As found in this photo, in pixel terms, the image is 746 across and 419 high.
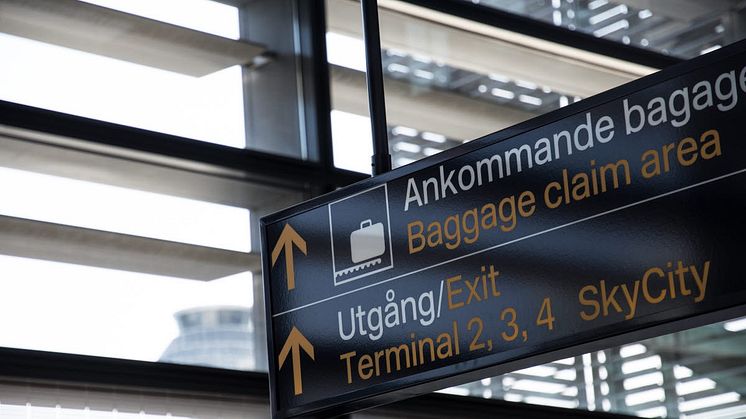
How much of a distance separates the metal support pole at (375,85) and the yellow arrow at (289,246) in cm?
26

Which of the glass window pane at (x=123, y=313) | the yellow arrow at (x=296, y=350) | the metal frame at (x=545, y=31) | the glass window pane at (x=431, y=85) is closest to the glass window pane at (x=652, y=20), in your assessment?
the metal frame at (x=545, y=31)

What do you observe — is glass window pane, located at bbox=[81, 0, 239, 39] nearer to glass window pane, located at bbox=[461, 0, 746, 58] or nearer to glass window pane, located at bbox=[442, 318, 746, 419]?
glass window pane, located at bbox=[461, 0, 746, 58]

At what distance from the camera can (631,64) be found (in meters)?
5.37

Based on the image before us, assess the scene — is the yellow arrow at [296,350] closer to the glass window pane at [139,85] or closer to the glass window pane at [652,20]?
the glass window pane at [139,85]

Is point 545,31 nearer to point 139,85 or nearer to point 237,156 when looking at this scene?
point 237,156

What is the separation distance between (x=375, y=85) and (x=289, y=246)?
1.34ft

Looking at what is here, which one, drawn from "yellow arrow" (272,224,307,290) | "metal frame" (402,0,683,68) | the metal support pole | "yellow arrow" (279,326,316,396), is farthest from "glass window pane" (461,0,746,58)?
"yellow arrow" (279,326,316,396)

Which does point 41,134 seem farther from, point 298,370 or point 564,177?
point 564,177

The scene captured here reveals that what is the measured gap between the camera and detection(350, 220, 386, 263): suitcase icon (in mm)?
2662

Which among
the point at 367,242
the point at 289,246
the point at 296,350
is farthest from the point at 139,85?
the point at 367,242

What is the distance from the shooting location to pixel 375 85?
9.44 ft

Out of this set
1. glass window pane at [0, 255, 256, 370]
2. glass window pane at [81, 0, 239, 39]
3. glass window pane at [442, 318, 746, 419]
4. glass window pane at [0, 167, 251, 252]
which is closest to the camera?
glass window pane at [0, 255, 256, 370]

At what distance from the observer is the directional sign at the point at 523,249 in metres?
2.16

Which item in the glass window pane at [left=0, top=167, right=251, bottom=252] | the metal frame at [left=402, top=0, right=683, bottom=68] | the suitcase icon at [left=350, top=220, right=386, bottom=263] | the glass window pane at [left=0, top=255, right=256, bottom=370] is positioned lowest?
the suitcase icon at [left=350, top=220, right=386, bottom=263]
